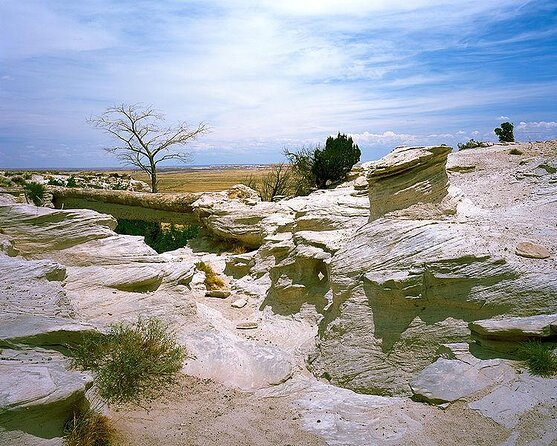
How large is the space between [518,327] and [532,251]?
1.86 m

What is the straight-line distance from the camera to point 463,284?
7441 mm

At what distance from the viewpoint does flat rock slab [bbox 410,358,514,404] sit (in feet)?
19.2

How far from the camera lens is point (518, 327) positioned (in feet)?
20.5

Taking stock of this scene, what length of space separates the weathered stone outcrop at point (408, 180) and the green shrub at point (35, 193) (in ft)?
57.1

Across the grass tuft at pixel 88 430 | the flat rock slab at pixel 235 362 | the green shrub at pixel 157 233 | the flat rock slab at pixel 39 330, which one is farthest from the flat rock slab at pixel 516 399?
the green shrub at pixel 157 233

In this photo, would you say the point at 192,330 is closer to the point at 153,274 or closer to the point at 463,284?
the point at 153,274

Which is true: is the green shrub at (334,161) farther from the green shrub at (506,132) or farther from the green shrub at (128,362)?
the green shrub at (128,362)

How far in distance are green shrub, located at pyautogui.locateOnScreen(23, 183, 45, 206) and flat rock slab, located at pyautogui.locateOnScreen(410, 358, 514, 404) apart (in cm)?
2042

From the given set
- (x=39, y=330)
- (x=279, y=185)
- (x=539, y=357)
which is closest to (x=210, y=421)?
(x=39, y=330)

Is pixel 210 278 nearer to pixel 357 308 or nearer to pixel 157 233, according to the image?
pixel 357 308

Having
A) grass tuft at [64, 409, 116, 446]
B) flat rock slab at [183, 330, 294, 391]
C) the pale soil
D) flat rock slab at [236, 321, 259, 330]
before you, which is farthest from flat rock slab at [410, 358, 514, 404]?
flat rock slab at [236, 321, 259, 330]

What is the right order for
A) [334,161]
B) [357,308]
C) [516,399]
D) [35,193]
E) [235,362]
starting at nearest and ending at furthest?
[516,399], [235,362], [357,308], [35,193], [334,161]

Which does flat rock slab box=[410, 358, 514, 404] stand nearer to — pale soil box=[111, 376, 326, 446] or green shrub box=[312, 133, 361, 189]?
pale soil box=[111, 376, 326, 446]

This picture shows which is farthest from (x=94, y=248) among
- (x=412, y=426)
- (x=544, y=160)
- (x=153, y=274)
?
(x=544, y=160)
